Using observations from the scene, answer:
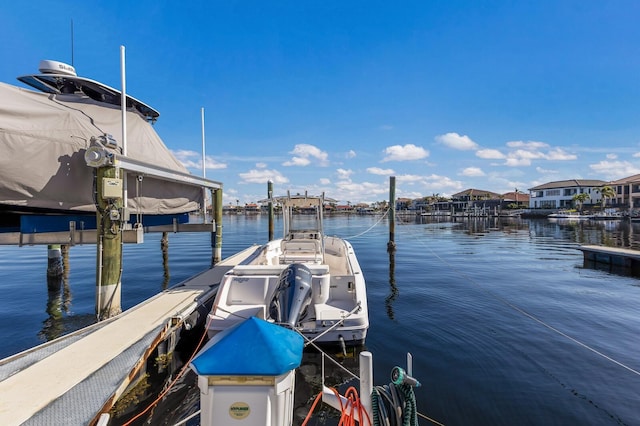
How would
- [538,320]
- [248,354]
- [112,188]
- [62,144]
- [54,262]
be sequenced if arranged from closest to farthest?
[248,354]
[112,188]
[62,144]
[538,320]
[54,262]

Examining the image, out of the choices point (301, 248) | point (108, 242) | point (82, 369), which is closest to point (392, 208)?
point (301, 248)

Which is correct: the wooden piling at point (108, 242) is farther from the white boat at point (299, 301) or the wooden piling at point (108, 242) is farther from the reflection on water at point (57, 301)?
the white boat at point (299, 301)

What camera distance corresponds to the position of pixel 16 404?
12.6ft

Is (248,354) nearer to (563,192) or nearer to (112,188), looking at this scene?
(112,188)

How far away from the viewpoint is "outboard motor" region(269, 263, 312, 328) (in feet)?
20.2

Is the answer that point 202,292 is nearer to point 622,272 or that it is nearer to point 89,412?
point 89,412

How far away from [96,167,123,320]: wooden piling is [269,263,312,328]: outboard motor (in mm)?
4281

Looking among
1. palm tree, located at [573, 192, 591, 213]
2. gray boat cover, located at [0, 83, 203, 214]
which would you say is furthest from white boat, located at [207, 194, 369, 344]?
palm tree, located at [573, 192, 591, 213]

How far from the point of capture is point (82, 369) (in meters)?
4.72

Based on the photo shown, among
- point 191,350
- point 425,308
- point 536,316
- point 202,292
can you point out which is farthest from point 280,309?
point 536,316

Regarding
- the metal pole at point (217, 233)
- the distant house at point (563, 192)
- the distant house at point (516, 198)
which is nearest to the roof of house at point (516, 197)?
the distant house at point (516, 198)

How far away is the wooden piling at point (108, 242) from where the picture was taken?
24.7ft

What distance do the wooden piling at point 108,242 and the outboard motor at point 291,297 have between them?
4281 mm

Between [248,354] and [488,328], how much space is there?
314 inches
